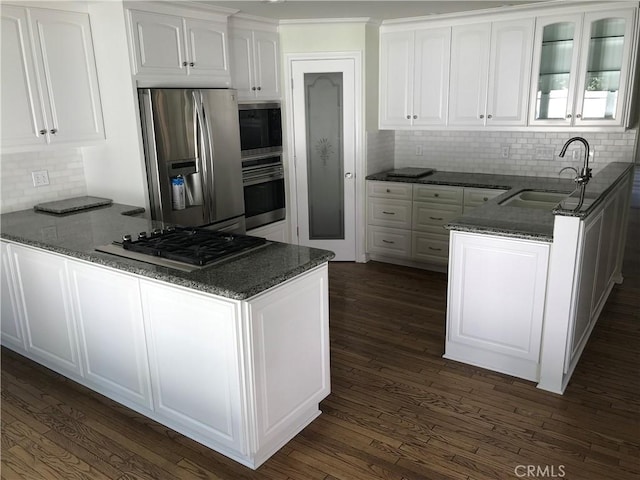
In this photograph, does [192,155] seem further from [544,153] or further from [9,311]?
[544,153]

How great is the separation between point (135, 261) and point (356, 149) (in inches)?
121

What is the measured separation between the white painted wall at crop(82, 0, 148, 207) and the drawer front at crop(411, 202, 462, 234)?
8.40 ft

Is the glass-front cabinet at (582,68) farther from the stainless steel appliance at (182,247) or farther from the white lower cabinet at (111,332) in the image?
the white lower cabinet at (111,332)

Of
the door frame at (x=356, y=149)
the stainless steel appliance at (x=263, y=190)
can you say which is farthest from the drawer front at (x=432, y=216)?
the stainless steel appliance at (x=263, y=190)

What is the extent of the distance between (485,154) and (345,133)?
1.42 meters

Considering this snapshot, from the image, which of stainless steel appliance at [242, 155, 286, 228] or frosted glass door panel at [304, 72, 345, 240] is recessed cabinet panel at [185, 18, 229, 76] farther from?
frosted glass door panel at [304, 72, 345, 240]

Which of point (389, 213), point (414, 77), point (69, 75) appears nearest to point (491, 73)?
point (414, 77)

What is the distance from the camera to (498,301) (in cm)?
312

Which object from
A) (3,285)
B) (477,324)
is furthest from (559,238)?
(3,285)

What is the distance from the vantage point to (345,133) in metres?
A: 5.10

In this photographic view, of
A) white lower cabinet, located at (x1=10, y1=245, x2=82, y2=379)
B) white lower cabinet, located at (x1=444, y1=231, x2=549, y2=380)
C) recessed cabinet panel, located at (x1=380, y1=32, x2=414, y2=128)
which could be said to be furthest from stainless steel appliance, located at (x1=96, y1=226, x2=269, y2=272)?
recessed cabinet panel, located at (x1=380, y1=32, x2=414, y2=128)

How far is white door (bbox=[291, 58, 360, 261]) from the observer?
4988 mm

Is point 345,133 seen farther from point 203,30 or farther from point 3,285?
point 3,285

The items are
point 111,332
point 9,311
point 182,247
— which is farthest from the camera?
point 9,311
